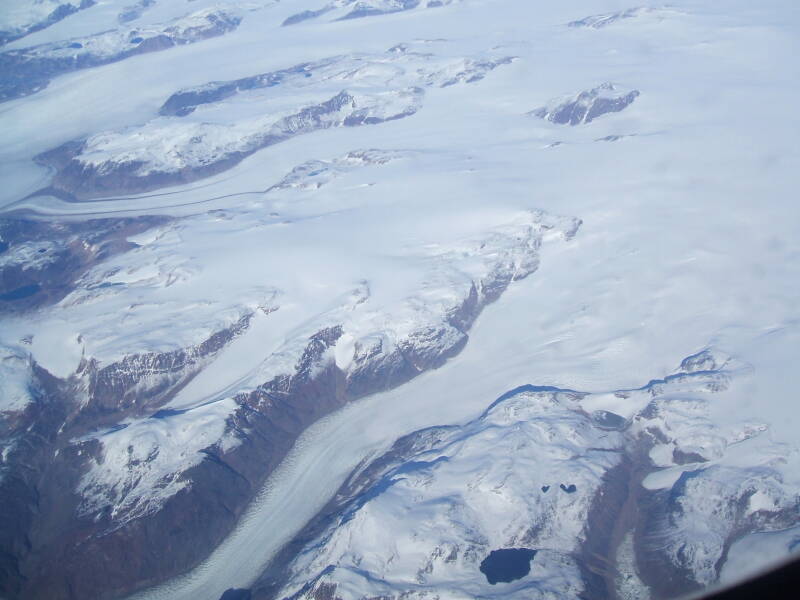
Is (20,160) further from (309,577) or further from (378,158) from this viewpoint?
(309,577)

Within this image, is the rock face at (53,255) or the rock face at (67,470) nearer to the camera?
the rock face at (67,470)

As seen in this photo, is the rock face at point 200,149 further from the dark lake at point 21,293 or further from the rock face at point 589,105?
the dark lake at point 21,293

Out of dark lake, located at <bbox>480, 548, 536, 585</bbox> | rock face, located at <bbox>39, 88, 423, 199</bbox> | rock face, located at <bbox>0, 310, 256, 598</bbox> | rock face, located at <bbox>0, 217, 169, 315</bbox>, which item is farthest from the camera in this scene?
rock face, located at <bbox>39, 88, 423, 199</bbox>

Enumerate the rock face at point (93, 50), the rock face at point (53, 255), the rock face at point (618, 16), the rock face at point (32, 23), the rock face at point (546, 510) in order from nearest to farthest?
the rock face at point (546, 510) → the rock face at point (53, 255) → the rock face at point (618, 16) → the rock face at point (93, 50) → the rock face at point (32, 23)

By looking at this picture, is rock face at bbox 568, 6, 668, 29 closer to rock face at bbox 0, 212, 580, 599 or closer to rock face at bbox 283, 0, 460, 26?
rock face at bbox 283, 0, 460, 26

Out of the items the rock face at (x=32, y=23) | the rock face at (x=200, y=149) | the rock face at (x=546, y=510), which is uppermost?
the rock face at (x=32, y=23)

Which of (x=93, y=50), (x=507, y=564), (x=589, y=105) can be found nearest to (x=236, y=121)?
(x=589, y=105)

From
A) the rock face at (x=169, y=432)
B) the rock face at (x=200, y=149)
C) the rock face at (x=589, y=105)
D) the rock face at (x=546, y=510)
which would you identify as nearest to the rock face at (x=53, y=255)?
the rock face at (x=200, y=149)

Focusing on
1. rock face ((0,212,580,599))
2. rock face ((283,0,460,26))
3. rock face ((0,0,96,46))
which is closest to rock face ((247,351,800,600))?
rock face ((0,212,580,599))
